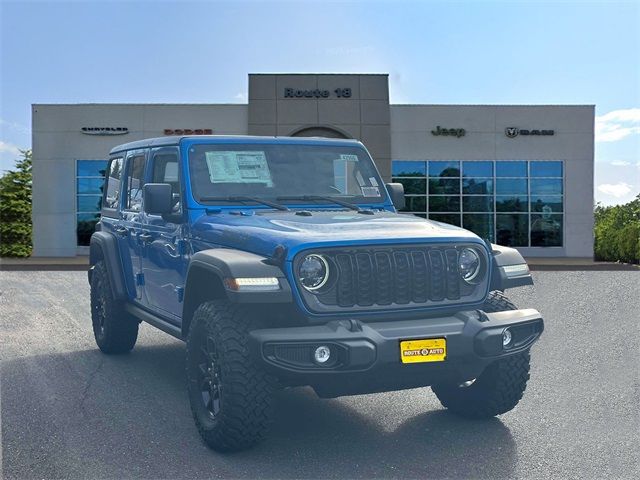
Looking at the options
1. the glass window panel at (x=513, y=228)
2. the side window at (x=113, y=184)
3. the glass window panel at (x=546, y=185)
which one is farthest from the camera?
the glass window panel at (x=513, y=228)

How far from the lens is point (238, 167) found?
6.50 metres

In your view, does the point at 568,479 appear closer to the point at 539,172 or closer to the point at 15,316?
the point at 15,316

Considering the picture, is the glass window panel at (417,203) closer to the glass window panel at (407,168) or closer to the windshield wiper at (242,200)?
the glass window panel at (407,168)

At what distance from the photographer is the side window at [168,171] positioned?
644cm

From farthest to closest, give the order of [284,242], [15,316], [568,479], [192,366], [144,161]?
[15,316], [144,161], [192,366], [284,242], [568,479]

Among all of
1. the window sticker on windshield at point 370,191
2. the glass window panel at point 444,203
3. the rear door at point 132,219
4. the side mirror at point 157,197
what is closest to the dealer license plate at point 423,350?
the window sticker on windshield at point 370,191

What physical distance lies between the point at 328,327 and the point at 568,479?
1.68 meters

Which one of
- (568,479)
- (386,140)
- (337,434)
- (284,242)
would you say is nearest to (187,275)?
(284,242)

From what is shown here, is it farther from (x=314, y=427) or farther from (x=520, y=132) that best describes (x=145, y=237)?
(x=520, y=132)

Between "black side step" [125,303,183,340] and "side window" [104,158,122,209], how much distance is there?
1.23 m

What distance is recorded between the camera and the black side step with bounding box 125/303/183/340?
6.33 metres

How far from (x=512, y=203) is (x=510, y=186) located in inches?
27.2

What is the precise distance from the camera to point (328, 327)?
479 cm

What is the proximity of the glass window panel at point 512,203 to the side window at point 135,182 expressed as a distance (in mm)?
25151
